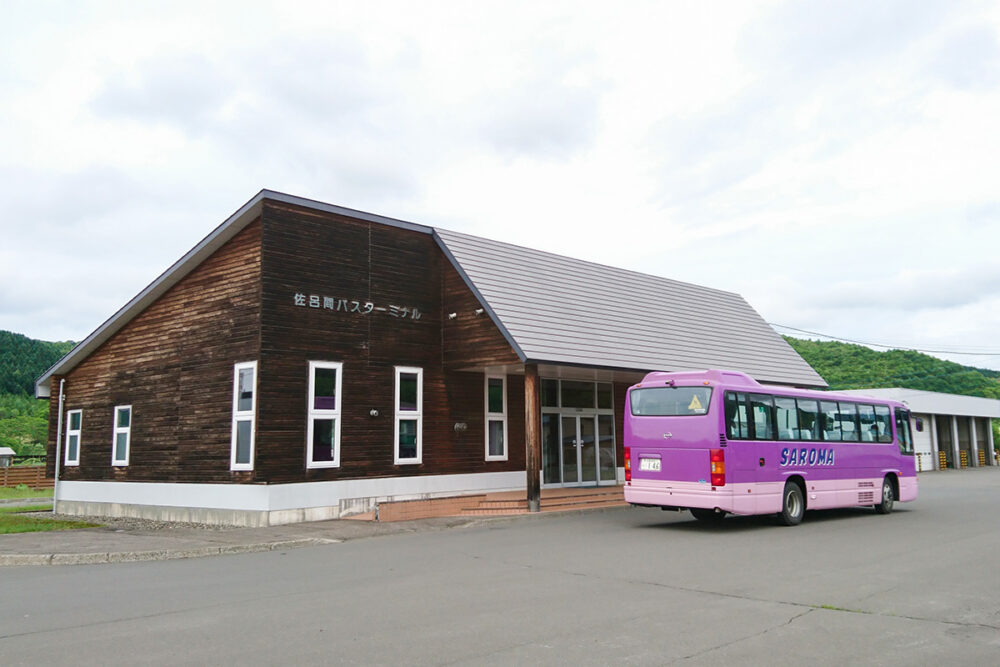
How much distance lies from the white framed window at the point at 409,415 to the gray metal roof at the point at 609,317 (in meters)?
2.70

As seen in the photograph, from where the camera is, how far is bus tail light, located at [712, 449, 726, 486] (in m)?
14.4

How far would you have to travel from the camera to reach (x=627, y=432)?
52.6ft

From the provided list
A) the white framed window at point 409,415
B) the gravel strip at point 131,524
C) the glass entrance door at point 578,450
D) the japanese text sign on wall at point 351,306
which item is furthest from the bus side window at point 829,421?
the gravel strip at point 131,524

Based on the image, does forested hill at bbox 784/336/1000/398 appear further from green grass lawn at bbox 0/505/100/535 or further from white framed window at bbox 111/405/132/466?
green grass lawn at bbox 0/505/100/535

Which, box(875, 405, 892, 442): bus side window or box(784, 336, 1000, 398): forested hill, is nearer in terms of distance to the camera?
box(875, 405, 892, 442): bus side window

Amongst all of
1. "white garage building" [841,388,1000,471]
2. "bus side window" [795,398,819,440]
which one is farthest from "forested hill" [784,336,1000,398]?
"bus side window" [795,398,819,440]

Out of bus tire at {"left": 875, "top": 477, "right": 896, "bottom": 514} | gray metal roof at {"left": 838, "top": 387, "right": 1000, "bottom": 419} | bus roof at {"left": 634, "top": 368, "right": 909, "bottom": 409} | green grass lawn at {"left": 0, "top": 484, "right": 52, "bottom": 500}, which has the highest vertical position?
gray metal roof at {"left": 838, "top": 387, "right": 1000, "bottom": 419}

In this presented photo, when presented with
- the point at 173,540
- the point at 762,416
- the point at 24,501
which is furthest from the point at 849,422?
the point at 24,501

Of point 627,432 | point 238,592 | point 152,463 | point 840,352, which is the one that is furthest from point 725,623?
point 840,352

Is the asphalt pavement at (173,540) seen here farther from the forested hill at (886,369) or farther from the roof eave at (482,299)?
the forested hill at (886,369)

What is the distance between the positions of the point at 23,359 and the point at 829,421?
69189mm

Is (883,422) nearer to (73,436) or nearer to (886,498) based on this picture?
(886,498)

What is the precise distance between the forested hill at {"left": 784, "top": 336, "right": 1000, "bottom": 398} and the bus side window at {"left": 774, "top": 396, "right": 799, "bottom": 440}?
50.3m

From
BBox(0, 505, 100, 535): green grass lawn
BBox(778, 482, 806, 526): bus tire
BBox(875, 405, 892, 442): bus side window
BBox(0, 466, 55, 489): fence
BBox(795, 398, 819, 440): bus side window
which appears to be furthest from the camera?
BBox(0, 466, 55, 489): fence
